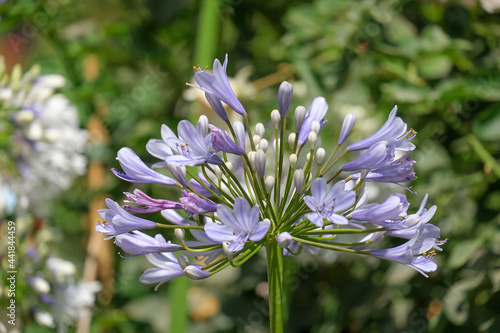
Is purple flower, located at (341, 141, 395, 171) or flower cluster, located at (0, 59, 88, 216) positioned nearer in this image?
purple flower, located at (341, 141, 395, 171)

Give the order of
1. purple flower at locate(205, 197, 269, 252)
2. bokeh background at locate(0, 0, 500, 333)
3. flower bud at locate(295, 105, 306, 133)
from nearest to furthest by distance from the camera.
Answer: purple flower at locate(205, 197, 269, 252)
flower bud at locate(295, 105, 306, 133)
bokeh background at locate(0, 0, 500, 333)

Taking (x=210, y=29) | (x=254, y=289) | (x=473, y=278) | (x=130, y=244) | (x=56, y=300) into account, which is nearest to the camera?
(x=130, y=244)

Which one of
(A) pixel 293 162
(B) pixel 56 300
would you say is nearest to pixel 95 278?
(B) pixel 56 300

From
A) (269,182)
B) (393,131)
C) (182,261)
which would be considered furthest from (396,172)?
(182,261)

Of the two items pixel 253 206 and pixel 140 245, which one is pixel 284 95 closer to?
pixel 253 206

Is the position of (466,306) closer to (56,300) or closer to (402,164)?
(402,164)

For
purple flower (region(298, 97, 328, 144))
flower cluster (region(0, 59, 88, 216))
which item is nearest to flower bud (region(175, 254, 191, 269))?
purple flower (region(298, 97, 328, 144))

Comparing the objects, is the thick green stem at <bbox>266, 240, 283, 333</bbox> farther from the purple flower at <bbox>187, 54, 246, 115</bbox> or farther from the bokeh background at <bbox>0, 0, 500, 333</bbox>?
the bokeh background at <bbox>0, 0, 500, 333</bbox>
